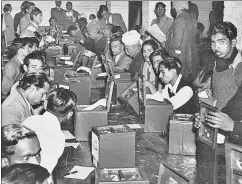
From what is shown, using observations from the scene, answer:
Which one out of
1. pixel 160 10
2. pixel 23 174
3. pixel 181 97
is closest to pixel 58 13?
pixel 160 10

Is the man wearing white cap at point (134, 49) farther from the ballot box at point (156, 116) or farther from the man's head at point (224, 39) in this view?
the man's head at point (224, 39)

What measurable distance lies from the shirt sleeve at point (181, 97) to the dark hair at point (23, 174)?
72.6 inches

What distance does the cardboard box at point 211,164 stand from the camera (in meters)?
A: 1.84

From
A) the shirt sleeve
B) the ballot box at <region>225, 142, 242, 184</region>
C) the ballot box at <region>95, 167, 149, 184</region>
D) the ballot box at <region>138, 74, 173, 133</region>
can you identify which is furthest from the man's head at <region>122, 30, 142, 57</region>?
the ballot box at <region>225, 142, 242, 184</region>

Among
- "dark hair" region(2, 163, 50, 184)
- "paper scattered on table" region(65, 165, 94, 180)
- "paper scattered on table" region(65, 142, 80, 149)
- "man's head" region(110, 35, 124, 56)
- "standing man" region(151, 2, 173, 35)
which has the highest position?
"standing man" region(151, 2, 173, 35)

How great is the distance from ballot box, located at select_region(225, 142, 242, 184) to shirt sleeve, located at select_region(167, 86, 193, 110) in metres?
1.42

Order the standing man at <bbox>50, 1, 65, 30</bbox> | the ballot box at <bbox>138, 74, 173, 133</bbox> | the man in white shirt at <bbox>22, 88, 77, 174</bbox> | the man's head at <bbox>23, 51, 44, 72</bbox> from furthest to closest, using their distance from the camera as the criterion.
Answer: the standing man at <bbox>50, 1, 65, 30</bbox>, the man's head at <bbox>23, 51, 44, 72</bbox>, the ballot box at <bbox>138, 74, 173, 133</bbox>, the man in white shirt at <bbox>22, 88, 77, 174</bbox>

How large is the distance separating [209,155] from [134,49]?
2.88 m

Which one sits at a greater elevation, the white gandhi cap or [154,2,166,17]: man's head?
[154,2,166,17]: man's head

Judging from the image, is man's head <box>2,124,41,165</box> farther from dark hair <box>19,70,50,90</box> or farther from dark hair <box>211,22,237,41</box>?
dark hair <box>211,22,237,41</box>

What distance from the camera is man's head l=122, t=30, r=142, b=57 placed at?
453 cm

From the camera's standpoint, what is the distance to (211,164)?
190 centimetres

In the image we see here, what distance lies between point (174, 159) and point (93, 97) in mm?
1665

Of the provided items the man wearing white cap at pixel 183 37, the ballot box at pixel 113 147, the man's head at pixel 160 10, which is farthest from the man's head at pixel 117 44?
the ballot box at pixel 113 147
